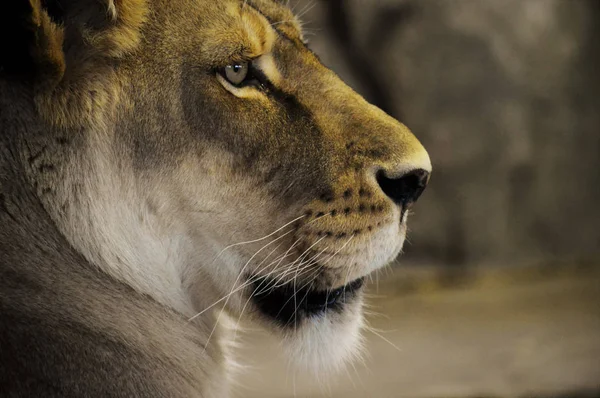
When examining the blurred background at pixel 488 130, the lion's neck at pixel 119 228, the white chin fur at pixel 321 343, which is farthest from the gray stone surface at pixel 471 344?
the lion's neck at pixel 119 228

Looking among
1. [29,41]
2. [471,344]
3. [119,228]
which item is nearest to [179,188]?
[119,228]

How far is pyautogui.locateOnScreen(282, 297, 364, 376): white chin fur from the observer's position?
1.56 m

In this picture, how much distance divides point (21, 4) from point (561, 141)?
3.12 meters

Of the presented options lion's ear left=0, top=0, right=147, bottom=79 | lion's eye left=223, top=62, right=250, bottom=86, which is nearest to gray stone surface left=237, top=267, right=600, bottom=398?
lion's eye left=223, top=62, right=250, bottom=86

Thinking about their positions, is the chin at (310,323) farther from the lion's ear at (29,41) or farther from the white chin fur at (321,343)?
the lion's ear at (29,41)

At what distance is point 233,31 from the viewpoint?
4.77 ft

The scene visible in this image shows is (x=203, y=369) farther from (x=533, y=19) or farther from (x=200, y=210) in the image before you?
(x=533, y=19)

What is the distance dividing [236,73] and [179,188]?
22 centimetres

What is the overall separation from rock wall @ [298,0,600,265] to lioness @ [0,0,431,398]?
2.27m

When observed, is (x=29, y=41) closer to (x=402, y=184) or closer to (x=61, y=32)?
(x=61, y=32)

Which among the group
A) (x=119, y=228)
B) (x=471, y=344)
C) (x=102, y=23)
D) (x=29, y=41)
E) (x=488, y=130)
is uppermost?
(x=488, y=130)

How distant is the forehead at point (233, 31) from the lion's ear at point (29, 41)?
0.80 ft

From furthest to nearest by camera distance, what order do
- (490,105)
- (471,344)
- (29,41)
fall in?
1. (490,105)
2. (471,344)
3. (29,41)

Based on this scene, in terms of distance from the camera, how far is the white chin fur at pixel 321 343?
1.56 meters
